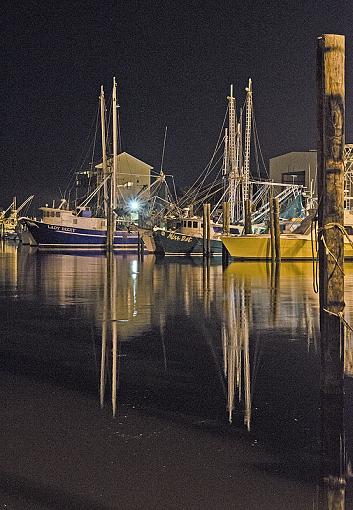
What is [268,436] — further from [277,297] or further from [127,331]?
[277,297]

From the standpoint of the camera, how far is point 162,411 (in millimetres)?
6672

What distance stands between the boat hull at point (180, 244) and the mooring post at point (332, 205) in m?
49.0

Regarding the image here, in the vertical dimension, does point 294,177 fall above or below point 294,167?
below

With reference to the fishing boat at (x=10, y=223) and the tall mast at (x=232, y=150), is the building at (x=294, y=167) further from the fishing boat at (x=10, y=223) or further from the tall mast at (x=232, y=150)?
the fishing boat at (x=10, y=223)

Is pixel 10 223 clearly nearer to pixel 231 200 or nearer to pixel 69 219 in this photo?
pixel 69 219

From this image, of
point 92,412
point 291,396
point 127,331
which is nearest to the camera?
point 92,412

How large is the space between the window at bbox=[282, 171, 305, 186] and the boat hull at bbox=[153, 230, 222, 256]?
51.6 feet

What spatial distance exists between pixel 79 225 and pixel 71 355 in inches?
2411

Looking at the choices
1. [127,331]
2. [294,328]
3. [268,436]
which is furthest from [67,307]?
[268,436]

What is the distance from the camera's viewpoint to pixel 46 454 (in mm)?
5348

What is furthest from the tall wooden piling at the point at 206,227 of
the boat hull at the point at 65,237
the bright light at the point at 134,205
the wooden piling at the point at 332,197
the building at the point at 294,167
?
the wooden piling at the point at 332,197

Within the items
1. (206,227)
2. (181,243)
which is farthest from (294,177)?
(206,227)

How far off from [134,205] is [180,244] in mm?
15848

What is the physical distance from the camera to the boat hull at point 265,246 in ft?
134
